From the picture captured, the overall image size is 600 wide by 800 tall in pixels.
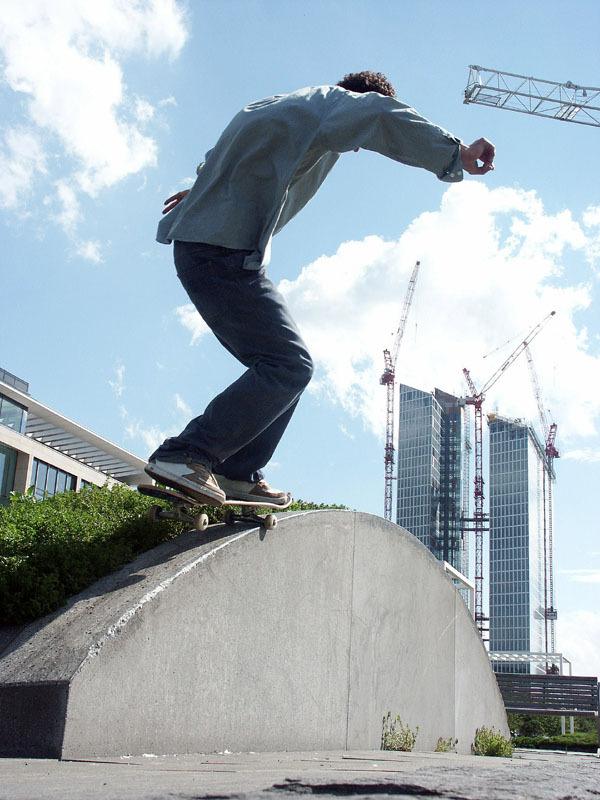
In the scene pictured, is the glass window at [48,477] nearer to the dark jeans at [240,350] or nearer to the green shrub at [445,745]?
the green shrub at [445,745]

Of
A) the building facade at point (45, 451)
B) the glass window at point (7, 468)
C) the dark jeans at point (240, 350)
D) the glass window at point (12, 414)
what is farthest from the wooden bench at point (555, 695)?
the glass window at point (12, 414)

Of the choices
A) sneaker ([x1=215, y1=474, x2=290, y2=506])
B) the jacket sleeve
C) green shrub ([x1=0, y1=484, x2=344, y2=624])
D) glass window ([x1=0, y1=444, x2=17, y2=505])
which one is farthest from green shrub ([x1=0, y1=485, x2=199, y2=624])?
glass window ([x1=0, y1=444, x2=17, y2=505])

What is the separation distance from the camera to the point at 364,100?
3787 millimetres

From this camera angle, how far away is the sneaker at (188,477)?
382 cm

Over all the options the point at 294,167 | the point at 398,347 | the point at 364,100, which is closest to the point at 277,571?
the point at 294,167

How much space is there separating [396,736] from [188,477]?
102 inches

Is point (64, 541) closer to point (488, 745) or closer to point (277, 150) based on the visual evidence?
point (277, 150)

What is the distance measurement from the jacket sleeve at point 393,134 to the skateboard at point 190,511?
1995 mm

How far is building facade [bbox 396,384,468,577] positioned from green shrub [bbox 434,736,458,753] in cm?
17171

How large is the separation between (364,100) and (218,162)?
859mm

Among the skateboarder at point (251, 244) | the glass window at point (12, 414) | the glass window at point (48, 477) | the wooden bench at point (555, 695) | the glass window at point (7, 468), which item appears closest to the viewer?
the skateboarder at point (251, 244)

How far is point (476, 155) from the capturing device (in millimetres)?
3670

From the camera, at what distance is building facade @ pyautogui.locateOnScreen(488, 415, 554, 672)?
180m

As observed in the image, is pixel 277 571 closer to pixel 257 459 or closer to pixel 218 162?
pixel 257 459
